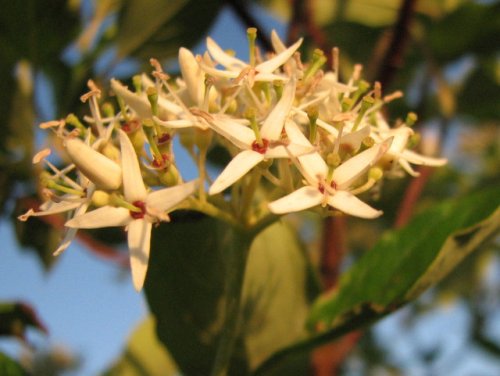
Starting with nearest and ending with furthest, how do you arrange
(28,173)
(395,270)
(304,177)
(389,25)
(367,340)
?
(304,177), (395,270), (28,173), (389,25), (367,340)

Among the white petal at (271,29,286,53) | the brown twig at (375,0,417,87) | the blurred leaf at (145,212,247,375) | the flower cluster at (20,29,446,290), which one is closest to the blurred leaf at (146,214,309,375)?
the blurred leaf at (145,212,247,375)

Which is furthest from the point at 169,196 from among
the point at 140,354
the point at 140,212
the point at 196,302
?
the point at 140,354

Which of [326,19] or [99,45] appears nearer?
[99,45]

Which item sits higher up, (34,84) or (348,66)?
(34,84)

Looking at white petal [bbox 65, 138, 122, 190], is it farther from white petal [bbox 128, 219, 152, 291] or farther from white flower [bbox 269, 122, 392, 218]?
white flower [bbox 269, 122, 392, 218]

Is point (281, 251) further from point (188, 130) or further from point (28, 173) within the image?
point (28, 173)

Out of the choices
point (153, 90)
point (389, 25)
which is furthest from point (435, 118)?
point (153, 90)

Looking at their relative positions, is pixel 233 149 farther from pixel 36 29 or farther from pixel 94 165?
pixel 36 29
